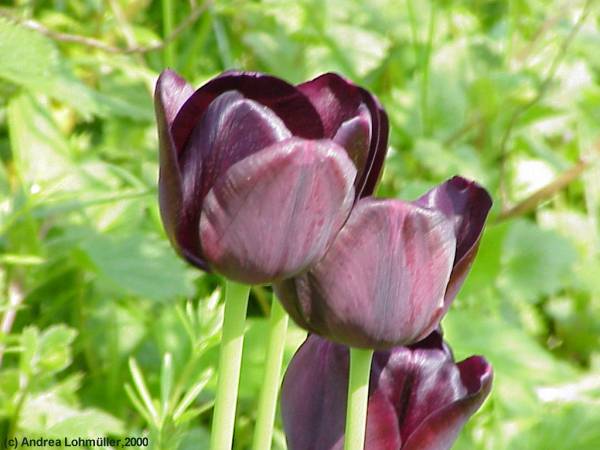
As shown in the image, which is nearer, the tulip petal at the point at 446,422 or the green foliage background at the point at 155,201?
the tulip petal at the point at 446,422

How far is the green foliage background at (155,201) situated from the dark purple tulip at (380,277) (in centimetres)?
17

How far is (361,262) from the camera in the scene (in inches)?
20.1

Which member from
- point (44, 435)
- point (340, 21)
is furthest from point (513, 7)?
point (44, 435)

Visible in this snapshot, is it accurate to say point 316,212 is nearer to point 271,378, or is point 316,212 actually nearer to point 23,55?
point 271,378

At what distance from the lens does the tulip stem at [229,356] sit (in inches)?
20.3

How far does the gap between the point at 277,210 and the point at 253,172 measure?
0.07 ft

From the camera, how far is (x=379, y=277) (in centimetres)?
51

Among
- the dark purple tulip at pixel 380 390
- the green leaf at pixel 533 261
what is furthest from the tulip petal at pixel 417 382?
the green leaf at pixel 533 261

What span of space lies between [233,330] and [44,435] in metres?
0.35

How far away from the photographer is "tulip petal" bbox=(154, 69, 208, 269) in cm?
48

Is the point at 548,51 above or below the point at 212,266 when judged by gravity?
below

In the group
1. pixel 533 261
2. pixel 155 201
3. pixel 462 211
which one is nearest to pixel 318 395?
pixel 462 211

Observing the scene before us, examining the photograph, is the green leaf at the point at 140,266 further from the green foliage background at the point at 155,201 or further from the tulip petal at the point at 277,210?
the tulip petal at the point at 277,210

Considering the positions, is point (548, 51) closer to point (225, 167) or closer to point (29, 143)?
point (29, 143)
